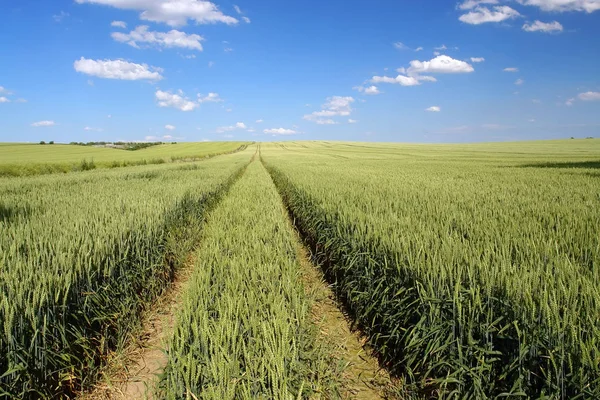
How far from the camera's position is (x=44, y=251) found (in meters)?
2.90

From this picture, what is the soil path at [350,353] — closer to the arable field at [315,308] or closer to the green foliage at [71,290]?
the arable field at [315,308]

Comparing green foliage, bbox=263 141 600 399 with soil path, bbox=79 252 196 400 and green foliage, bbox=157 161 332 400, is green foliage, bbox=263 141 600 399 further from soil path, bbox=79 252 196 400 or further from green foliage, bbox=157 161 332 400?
soil path, bbox=79 252 196 400

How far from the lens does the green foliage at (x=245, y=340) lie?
1749 millimetres

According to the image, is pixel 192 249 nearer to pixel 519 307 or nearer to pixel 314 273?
pixel 314 273

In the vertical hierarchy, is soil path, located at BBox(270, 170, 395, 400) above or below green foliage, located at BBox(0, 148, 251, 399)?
below

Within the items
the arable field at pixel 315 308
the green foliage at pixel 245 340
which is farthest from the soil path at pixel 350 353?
the green foliage at pixel 245 340

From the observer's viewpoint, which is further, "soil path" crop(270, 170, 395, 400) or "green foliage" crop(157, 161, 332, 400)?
"soil path" crop(270, 170, 395, 400)

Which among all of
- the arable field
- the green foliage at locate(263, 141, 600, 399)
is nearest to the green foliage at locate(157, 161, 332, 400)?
the arable field

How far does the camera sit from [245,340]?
87.5 inches

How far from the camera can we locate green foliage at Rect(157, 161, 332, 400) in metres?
1.75

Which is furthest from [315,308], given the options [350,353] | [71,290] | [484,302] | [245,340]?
[71,290]

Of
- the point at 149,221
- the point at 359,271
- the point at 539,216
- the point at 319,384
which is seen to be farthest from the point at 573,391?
the point at 149,221

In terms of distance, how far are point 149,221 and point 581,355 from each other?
181 inches

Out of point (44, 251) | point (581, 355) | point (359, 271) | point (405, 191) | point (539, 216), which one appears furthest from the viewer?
point (405, 191)
